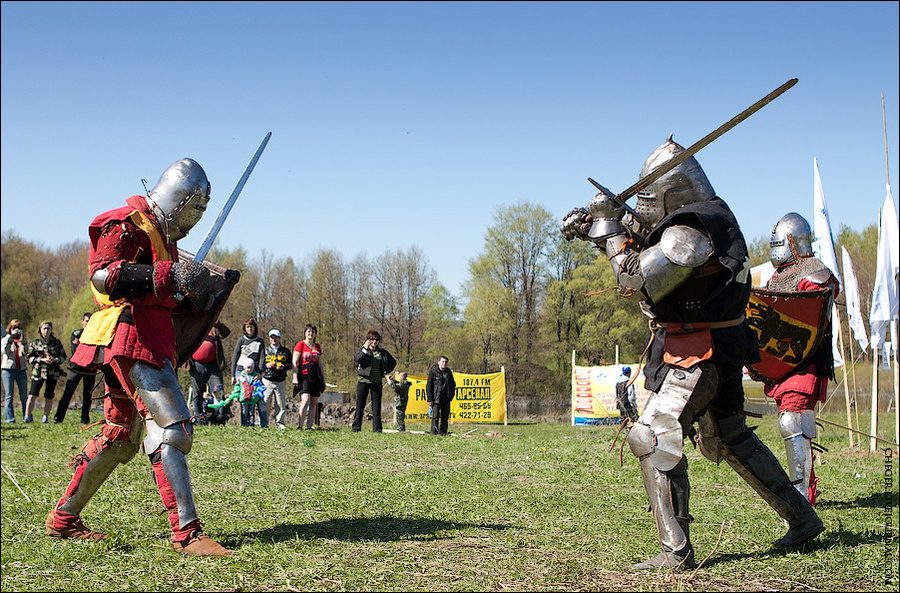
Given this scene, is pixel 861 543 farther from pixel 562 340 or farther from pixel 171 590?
pixel 562 340

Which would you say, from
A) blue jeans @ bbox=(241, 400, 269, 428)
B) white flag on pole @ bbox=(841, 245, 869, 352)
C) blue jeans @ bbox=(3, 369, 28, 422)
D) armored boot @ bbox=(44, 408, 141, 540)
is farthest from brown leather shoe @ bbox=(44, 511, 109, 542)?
white flag on pole @ bbox=(841, 245, 869, 352)

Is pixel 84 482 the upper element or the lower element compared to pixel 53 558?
upper

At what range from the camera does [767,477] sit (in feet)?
14.0

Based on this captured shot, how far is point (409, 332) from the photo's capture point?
34500 millimetres

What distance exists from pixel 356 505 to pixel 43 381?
974 cm

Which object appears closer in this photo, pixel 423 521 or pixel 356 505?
pixel 423 521

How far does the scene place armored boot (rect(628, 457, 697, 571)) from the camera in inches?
147

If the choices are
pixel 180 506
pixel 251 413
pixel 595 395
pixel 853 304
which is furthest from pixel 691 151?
pixel 595 395

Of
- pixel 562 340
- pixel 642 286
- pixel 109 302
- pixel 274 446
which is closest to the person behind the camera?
pixel 642 286

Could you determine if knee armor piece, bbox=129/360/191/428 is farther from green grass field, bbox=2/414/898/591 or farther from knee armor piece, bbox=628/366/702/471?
knee armor piece, bbox=628/366/702/471

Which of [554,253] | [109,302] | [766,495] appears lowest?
[766,495]

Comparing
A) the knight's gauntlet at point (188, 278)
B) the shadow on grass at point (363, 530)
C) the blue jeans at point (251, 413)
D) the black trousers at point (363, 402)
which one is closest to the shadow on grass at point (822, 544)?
the shadow on grass at point (363, 530)

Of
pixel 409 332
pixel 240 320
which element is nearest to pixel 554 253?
pixel 409 332

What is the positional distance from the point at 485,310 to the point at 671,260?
1238 inches
